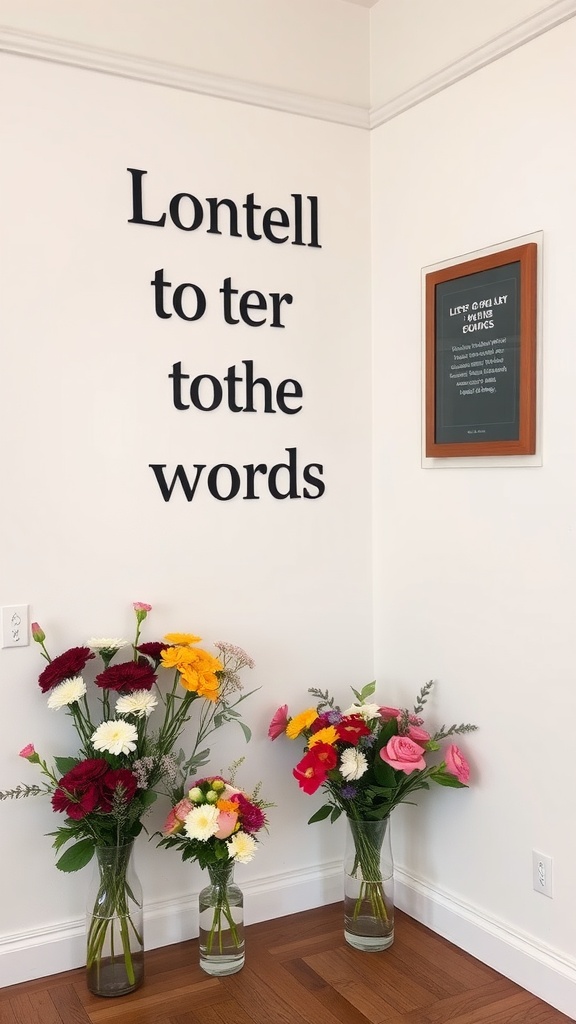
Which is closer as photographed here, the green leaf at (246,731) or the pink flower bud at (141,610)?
the pink flower bud at (141,610)

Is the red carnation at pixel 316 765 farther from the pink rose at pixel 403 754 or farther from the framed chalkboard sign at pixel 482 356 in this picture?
the framed chalkboard sign at pixel 482 356

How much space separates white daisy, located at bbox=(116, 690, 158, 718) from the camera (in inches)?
92.9

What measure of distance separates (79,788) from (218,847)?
409 millimetres

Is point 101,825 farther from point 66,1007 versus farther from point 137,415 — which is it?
point 137,415

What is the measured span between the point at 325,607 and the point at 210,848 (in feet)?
2.74

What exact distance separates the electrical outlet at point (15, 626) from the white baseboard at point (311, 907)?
0.79 metres

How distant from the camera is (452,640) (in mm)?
2654

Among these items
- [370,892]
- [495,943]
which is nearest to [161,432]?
[370,892]

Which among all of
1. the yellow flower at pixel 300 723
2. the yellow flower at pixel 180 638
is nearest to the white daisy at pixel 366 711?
the yellow flower at pixel 300 723

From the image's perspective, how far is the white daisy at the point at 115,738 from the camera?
7.53ft

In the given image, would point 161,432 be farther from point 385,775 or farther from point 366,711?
point 385,775

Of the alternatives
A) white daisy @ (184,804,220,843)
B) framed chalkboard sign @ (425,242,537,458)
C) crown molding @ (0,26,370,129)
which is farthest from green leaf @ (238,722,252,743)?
crown molding @ (0,26,370,129)

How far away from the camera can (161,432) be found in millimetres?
2613

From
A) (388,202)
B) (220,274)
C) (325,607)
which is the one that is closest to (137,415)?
(220,274)
